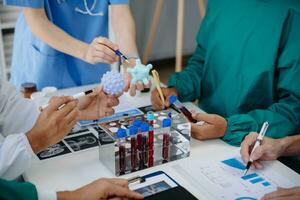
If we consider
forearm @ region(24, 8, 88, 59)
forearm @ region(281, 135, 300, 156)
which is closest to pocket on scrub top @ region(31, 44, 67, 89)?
forearm @ region(24, 8, 88, 59)

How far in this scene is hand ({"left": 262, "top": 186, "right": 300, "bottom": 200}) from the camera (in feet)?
3.41

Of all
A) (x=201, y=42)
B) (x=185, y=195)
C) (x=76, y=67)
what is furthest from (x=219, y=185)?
(x=76, y=67)

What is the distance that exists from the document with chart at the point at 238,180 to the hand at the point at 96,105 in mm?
404

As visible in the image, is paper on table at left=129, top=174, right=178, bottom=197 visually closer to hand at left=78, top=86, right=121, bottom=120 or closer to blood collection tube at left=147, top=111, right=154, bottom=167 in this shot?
blood collection tube at left=147, top=111, right=154, bottom=167

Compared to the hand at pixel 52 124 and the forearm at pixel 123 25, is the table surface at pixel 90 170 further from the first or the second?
the forearm at pixel 123 25

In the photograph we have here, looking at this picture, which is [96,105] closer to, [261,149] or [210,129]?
[210,129]

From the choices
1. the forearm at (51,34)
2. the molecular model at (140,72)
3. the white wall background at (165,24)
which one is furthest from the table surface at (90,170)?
the white wall background at (165,24)

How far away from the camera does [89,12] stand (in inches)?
71.6

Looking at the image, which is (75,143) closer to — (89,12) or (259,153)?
(259,153)

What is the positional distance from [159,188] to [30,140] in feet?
1.26

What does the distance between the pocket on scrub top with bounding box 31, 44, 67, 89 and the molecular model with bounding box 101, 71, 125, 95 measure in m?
0.52

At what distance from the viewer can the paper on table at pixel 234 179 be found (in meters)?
1.09

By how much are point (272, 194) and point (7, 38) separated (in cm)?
239

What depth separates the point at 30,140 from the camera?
1.11m
